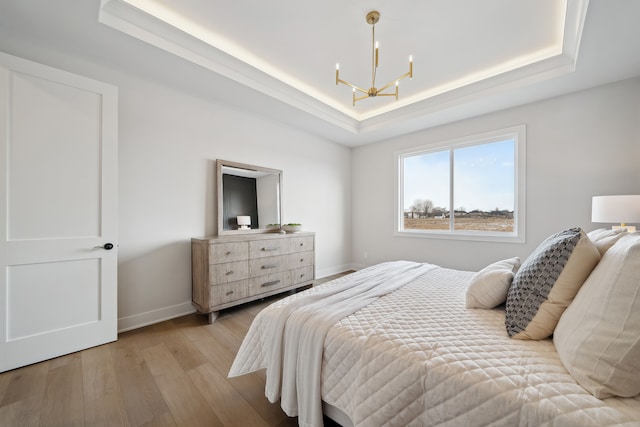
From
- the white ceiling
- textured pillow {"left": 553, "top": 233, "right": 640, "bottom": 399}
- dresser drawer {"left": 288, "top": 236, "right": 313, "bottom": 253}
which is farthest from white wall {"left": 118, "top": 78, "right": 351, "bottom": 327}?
textured pillow {"left": 553, "top": 233, "right": 640, "bottom": 399}

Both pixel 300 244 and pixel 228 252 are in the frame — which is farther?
pixel 300 244

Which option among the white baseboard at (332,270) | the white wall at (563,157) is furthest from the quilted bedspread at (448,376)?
the white baseboard at (332,270)

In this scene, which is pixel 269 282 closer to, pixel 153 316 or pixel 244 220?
pixel 244 220

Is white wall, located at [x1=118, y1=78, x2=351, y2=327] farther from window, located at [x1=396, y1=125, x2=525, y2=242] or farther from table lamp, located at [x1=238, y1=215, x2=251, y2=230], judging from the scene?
window, located at [x1=396, y1=125, x2=525, y2=242]

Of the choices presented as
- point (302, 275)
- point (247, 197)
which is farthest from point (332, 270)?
point (247, 197)

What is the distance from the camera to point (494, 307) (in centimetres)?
146

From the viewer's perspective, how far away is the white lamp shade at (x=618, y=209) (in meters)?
2.12

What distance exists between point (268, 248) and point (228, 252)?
55 centimetres

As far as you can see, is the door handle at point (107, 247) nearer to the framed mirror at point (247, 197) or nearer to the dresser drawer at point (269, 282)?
the framed mirror at point (247, 197)

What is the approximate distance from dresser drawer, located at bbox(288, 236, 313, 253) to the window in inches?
66.3

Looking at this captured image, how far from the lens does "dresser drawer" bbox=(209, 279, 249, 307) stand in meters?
2.64

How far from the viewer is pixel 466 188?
3850 mm

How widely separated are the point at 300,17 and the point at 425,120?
7.66 ft

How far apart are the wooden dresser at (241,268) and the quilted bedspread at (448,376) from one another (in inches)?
57.6
